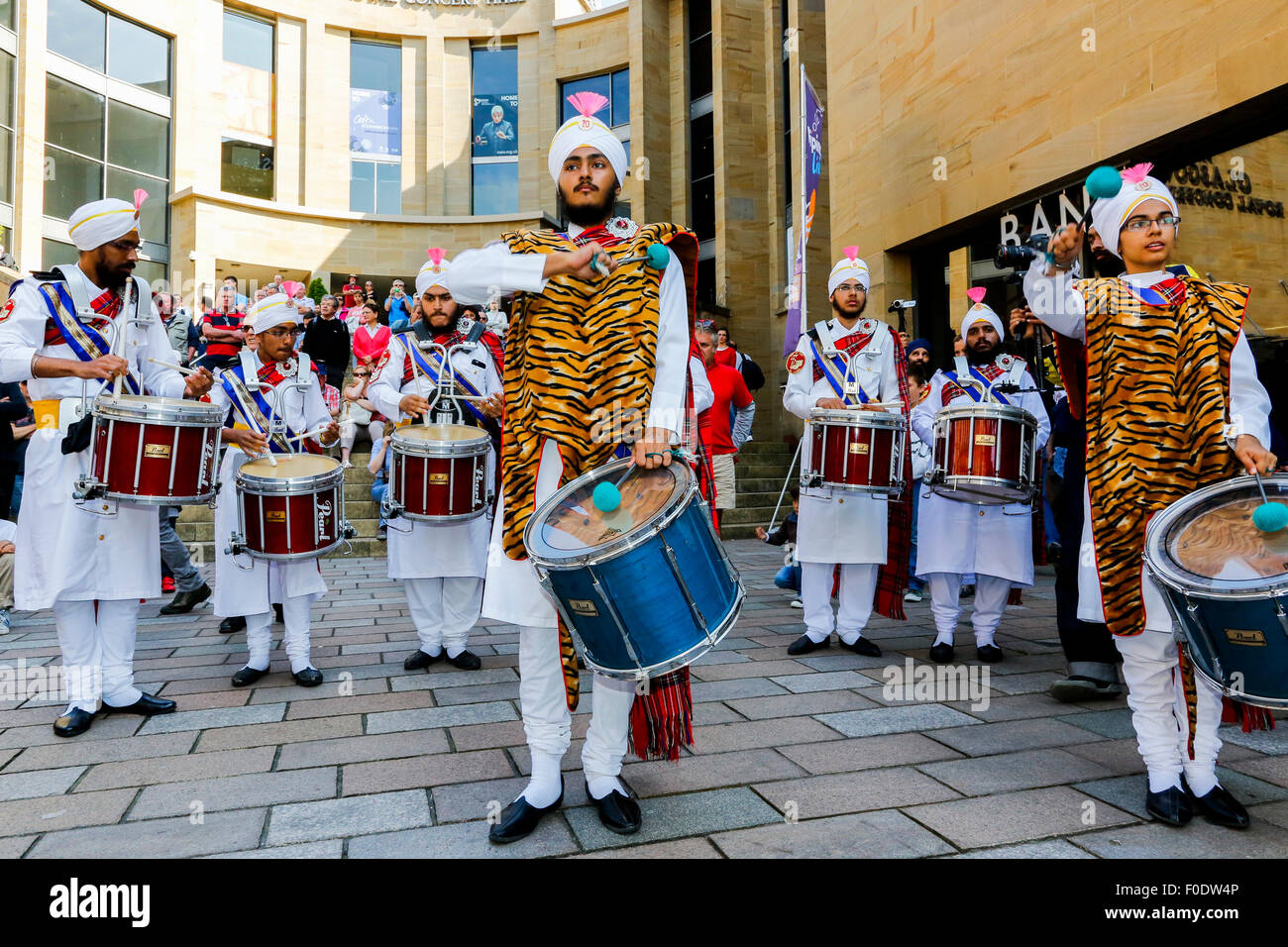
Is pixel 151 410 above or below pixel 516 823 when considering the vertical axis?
above

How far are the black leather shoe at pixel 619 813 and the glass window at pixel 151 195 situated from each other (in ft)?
78.5

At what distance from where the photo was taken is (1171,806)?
2820 mm

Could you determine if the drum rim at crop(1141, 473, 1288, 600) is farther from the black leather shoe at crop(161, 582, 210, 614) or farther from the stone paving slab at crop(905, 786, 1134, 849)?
the black leather shoe at crop(161, 582, 210, 614)

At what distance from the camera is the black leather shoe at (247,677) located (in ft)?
15.6

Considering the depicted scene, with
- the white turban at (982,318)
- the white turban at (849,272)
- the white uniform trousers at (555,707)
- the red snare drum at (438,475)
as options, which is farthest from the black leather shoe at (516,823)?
the white turban at (982,318)

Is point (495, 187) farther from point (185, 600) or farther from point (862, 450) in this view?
point (862, 450)

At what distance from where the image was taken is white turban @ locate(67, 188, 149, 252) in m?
4.13

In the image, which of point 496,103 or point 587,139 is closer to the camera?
point 587,139

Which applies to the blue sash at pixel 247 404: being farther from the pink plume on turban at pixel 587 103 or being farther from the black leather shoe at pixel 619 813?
the black leather shoe at pixel 619 813

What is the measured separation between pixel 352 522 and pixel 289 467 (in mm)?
6159

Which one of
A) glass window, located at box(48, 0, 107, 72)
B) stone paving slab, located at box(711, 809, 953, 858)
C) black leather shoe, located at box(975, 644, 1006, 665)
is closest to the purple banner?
black leather shoe, located at box(975, 644, 1006, 665)

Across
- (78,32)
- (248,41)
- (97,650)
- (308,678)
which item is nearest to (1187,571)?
(308,678)
